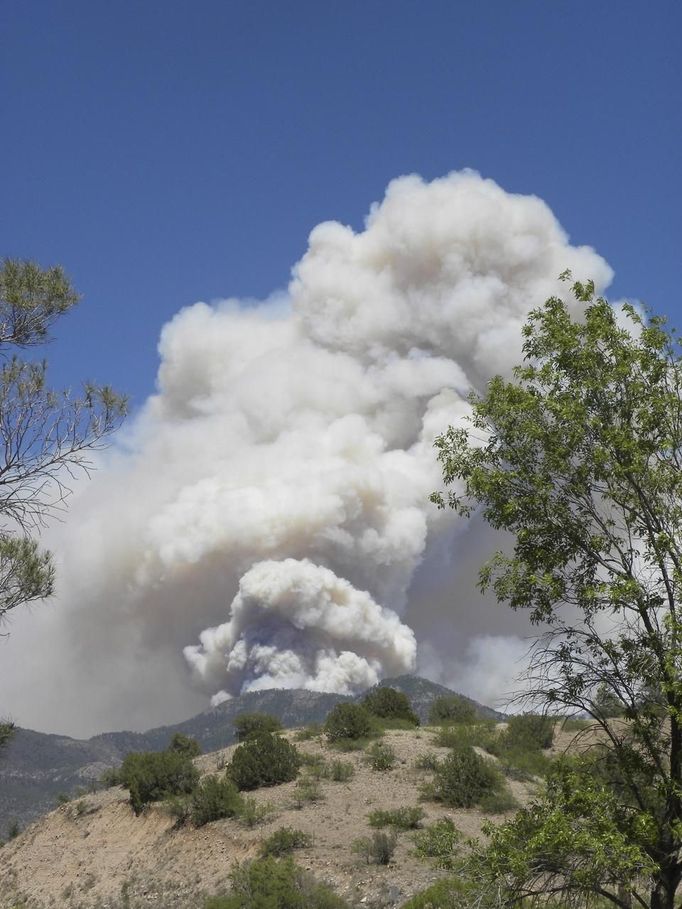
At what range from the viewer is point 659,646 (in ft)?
28.5

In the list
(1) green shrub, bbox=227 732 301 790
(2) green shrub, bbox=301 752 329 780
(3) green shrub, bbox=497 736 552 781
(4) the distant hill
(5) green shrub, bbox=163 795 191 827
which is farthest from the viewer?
(4) the distant hill

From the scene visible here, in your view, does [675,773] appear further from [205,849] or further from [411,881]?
[205,849]

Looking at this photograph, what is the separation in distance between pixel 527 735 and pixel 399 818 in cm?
1044

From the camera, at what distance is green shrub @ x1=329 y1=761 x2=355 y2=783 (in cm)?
2691

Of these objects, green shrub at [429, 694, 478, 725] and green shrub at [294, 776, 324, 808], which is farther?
green shrub at [429, 694, 478, 725]

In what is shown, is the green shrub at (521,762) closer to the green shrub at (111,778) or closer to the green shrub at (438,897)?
the green shrub at (438,897)

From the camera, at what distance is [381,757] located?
27906 millimetres

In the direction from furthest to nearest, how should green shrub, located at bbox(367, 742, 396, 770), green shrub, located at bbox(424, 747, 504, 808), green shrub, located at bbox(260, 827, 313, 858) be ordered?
Result: green shrub, located at bbox(367, 742, 396, 770)
green shrub, located at bbox(424, 747, 504, 808)
green shrub, located at bbox(260, 827, 313, 858)

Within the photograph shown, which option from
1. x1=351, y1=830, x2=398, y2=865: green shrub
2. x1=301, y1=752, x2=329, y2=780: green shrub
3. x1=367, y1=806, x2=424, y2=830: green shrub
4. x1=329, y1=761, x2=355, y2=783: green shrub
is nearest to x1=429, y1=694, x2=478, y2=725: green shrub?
x1=301, y1=752, x2=329, y2=780: green shrub

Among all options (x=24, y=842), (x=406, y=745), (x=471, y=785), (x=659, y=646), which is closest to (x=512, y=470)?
(x=659, y=646)

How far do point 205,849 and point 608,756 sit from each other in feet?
57.5

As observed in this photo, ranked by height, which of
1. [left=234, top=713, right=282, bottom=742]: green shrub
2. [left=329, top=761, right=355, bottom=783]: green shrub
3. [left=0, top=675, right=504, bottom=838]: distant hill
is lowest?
[left=329, top=761, right=355, bottom=783]: green shrub

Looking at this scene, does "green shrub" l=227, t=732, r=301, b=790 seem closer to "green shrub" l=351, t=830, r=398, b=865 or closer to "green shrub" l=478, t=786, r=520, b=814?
"green shrub" l=351, t=830, r=398, b=865

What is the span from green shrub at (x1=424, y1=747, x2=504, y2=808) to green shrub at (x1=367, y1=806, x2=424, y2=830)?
1393mm
